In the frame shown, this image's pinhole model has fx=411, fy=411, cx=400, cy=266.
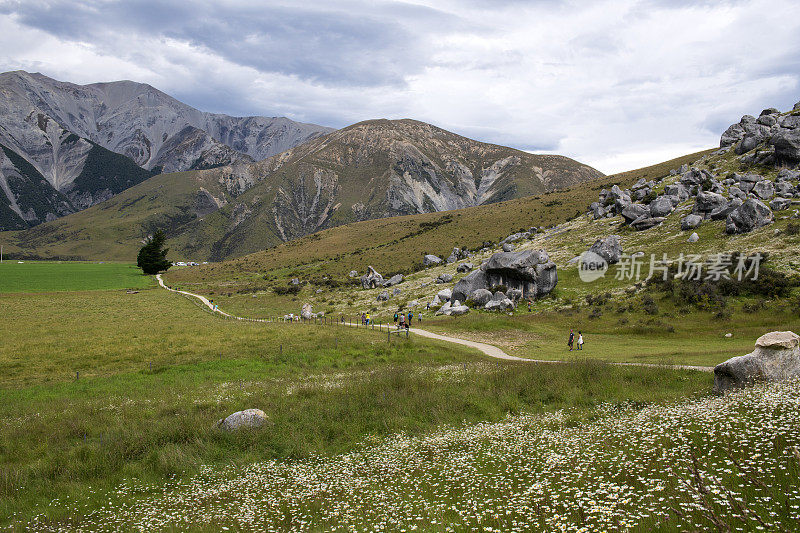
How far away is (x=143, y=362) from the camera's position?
31.9m

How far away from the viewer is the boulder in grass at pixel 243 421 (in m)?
18.0

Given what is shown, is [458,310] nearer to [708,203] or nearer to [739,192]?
[708,203]

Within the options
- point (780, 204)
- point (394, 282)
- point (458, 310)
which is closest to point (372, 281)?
point (394, 282)

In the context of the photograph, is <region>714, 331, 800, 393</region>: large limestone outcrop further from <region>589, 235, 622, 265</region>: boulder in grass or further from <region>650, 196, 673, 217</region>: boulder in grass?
A: <region>650, 196, 673, 217</region>: boulder in grass

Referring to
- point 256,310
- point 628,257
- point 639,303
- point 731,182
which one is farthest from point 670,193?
point 256,310

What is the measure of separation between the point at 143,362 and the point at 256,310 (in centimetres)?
4484

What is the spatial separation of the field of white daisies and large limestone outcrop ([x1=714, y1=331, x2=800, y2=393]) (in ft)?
4.49

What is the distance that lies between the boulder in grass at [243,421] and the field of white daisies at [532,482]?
293 cm

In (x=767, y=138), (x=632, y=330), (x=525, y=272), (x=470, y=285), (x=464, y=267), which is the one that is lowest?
(x=632, y=330)

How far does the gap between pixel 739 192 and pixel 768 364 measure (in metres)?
60.8

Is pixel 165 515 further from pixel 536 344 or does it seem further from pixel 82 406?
pixel 536 344

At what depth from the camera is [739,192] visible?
61625 millimetres

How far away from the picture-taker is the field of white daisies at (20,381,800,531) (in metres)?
7.55

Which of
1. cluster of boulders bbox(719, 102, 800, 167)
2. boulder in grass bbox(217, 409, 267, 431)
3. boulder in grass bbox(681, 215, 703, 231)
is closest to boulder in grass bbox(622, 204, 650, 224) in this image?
boulder in grass bbox(681, 215, 703, 231)
